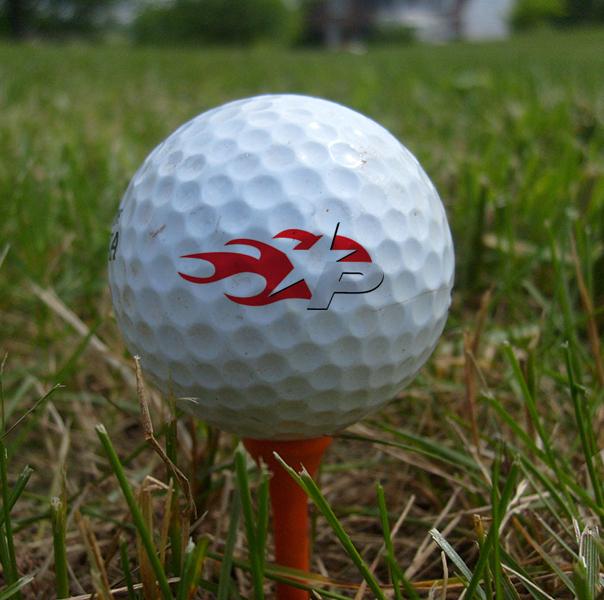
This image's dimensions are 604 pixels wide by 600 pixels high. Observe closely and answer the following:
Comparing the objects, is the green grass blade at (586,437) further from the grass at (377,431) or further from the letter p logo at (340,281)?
the letter p logo at (340,281)

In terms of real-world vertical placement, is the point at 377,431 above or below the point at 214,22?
below

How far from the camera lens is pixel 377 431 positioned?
5.61 feet

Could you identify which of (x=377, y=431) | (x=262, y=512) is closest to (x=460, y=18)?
(x=377, y=431)

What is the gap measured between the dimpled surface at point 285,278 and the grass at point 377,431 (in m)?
0.14

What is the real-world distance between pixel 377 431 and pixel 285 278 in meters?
0.72

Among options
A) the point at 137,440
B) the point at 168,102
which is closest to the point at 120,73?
the point at 168,102

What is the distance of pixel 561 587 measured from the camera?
118 centimetres

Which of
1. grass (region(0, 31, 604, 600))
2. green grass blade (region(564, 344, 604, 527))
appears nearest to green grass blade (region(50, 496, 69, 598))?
grass (region(0, 31, 604, 600))

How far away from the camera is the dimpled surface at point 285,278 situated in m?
1.13

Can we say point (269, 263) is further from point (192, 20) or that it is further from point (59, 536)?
point (192, 20)

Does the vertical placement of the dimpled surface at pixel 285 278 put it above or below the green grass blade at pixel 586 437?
above

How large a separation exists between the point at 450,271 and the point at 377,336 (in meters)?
0.27

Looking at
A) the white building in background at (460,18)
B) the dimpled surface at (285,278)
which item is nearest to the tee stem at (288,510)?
the dimpled surface at (285,278)

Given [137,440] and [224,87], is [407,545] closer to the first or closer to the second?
[137,440]
